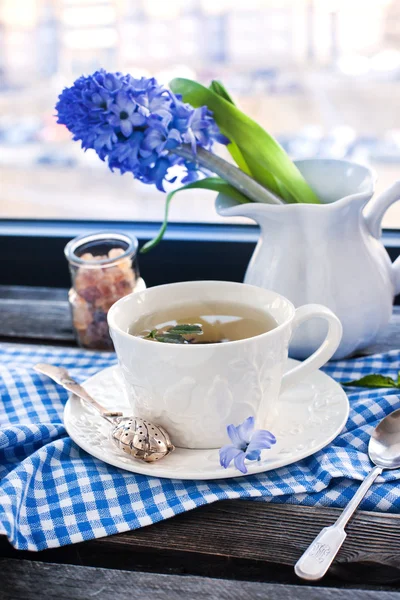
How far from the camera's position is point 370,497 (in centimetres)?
59

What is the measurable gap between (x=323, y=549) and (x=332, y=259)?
0.34 metres

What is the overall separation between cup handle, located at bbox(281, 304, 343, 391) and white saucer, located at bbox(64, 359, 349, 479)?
0.03 meters

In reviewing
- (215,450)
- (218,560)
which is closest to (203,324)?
(215,450)

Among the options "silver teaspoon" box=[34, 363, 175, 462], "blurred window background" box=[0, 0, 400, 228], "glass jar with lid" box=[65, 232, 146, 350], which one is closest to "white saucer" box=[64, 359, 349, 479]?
"silver teaspoon" box=[34, 363, 175, 462]

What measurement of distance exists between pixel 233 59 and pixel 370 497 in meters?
0.78

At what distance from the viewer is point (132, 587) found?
1.70 feet

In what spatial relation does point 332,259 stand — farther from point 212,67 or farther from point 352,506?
point 212,67

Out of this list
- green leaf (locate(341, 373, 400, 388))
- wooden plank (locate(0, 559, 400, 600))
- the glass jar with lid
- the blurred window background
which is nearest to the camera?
wooden plank (locate(0, 559, 400, 600))

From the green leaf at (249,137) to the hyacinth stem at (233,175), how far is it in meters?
0.03

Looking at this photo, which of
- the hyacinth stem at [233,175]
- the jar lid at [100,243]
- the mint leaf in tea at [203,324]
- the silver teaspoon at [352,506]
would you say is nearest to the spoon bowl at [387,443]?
the silver teaspoon at [352,506]

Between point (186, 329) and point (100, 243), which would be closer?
point (186, 329)

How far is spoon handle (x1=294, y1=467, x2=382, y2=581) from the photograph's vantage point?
513 mm

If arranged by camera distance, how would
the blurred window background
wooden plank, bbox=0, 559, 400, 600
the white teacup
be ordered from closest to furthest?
wooden plank, bbox=0, 559, 400, 600
the white teacup
the blurred window background

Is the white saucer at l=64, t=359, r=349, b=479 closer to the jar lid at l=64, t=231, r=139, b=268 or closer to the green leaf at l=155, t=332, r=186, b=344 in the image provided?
the green leaf at l=155, t=332, r=186, b=344
